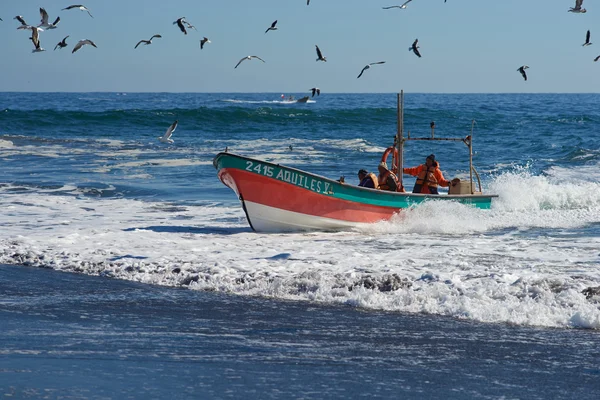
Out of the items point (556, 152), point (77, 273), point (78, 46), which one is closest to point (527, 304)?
point (77, 273)

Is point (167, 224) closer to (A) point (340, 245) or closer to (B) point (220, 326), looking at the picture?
(A) point (340, 245)

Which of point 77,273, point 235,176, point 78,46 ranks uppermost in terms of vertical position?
point 78,46

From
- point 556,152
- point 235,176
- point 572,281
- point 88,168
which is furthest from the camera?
point 556,152

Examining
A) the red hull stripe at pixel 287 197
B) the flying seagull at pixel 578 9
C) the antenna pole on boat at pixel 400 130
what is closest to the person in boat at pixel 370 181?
the red hull stripe at pixel 287 197

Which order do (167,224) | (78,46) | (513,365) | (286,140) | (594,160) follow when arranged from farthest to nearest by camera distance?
(286,140)
(594,160)
(78,46)
(167,224)
(513,365)

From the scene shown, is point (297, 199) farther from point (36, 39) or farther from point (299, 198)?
point (36, 39)

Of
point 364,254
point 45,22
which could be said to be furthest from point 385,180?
point 45,22

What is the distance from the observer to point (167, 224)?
14.5m

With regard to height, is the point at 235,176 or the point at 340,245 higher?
the point at 235,176

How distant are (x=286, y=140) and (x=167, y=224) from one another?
2346 centimetres

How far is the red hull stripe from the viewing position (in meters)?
13.6

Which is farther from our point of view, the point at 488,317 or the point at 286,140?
the point at 286,140

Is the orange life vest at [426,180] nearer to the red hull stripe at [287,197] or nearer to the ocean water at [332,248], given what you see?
the ocean water at [332,248]

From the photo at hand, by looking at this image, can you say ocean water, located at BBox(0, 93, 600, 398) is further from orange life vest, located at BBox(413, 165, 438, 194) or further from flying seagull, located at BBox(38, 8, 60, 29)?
flying seagull, located at BBox(38, 8, 60, 29)
